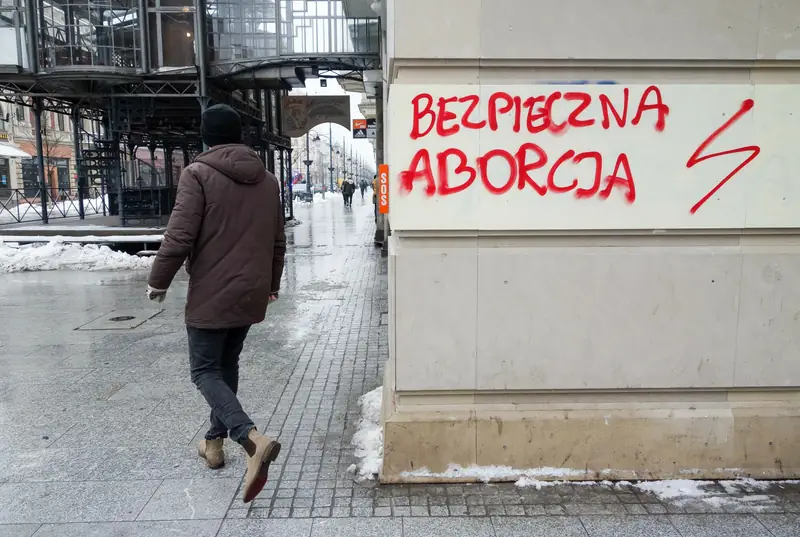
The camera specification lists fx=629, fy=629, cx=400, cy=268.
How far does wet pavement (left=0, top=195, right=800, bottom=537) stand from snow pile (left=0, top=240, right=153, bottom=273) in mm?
5820

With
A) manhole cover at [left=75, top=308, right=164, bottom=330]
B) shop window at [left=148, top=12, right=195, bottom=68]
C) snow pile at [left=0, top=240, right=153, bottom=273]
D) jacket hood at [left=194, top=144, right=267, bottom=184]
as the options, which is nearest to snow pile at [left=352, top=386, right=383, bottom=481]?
jacket hood at [left=194, top=144, right=267, bottom=184]

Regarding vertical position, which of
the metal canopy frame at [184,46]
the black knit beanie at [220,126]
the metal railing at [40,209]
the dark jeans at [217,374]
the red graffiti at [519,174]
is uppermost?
the metal canopy frame at [184,46]

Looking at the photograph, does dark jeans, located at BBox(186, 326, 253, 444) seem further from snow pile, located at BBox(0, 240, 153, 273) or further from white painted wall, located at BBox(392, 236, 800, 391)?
snow pile, located at BBox(0, 240, 153, 273)

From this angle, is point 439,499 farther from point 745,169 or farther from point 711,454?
point 745,169

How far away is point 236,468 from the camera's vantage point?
12.3 feet

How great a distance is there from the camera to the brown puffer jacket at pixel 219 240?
330cm

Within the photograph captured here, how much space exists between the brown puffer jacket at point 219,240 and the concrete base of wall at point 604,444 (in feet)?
3.56

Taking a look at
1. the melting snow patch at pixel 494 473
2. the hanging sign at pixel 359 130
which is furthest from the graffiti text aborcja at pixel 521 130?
the hanging sign at pixel 359 130

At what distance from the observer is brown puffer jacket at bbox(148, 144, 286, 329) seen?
3.30m

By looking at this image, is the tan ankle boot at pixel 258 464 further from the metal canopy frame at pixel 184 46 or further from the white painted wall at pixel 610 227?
the metal canopy frame at pixel 184 46

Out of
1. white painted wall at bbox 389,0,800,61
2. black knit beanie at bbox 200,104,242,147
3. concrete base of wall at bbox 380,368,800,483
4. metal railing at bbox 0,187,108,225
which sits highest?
white painted wall at bbox 389,0,800,61

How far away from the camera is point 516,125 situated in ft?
11.0

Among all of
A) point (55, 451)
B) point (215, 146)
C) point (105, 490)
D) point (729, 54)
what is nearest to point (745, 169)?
point (729, 54)

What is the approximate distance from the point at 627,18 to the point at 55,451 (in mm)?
4257
